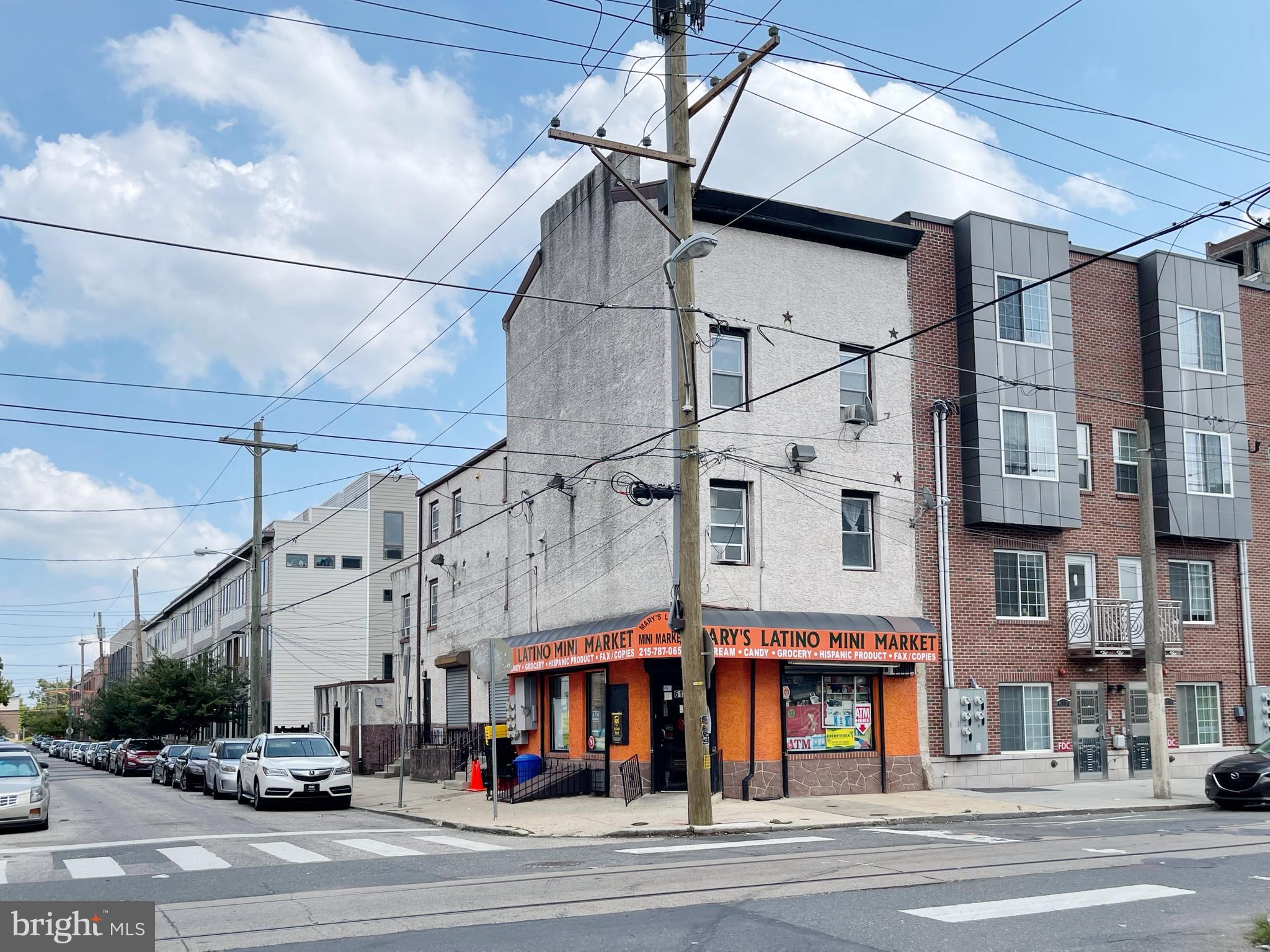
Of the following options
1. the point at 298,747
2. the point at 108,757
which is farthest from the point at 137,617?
the point at 298,747

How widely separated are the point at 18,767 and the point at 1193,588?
25.2 m

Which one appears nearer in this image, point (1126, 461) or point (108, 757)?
point (1126, 461)

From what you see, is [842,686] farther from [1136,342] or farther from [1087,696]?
[1136,342]

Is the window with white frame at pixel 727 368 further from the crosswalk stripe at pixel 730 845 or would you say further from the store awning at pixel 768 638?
the crosswalk stripe at pixel 730 845

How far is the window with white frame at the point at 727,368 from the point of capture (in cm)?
2334

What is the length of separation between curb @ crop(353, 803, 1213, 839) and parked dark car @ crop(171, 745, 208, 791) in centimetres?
1392

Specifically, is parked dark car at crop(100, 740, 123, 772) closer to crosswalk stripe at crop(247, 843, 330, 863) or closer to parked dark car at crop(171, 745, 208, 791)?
parked dark car at crop(171, 745, 208, 791)

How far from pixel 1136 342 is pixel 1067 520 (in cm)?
516

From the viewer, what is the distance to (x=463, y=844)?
54.7ft

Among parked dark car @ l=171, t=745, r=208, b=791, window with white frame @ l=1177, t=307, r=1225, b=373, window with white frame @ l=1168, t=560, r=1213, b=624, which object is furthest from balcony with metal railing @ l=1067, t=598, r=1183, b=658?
parked dark car @ l=171, t=745, r=208, b=791

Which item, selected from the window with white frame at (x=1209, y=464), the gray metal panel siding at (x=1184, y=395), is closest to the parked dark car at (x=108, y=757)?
the gray metal panel siding at (x=1184, y=395)

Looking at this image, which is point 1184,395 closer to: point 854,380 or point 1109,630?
point 1109,630

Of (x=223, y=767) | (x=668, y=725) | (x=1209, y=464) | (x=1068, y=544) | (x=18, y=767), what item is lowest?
(x=223, y=767)

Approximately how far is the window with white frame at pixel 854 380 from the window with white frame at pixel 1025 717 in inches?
270
